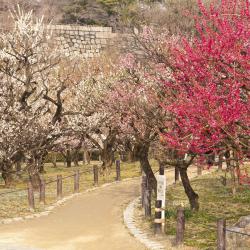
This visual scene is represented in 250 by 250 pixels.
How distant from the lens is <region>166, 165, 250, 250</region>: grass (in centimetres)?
1225

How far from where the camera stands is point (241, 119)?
958cm

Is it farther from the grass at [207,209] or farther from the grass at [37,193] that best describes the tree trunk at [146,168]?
the grass at [37,193]

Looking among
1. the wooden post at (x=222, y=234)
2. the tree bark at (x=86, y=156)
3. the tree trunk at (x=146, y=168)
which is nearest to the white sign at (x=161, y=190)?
the wooden post at (x=222, y=234)

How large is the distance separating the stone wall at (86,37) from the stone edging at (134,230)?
39780mm

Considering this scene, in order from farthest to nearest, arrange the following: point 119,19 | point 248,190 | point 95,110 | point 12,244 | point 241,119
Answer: point 119,19 → point 95,110 → point 248,190 → point 12,244 → point 241,119

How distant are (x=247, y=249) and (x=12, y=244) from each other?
5.92 metres

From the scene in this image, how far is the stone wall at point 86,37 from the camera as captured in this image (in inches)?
2146

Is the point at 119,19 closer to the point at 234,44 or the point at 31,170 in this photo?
the point at 31,170

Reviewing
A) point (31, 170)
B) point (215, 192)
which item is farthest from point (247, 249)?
point (31, 170)

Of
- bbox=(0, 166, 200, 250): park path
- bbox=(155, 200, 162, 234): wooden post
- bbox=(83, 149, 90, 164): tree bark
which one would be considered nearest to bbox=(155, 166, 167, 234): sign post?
bbox=(155, 200, 162, 234): wooden post

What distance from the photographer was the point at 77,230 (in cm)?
1330

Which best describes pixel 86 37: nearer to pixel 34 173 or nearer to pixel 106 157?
pixel 106 157

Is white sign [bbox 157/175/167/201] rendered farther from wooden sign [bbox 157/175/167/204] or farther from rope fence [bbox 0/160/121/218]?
rope fence [bbox 0/160/121/218]

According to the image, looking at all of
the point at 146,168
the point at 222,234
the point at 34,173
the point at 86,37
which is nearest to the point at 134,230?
the point at 222,234
